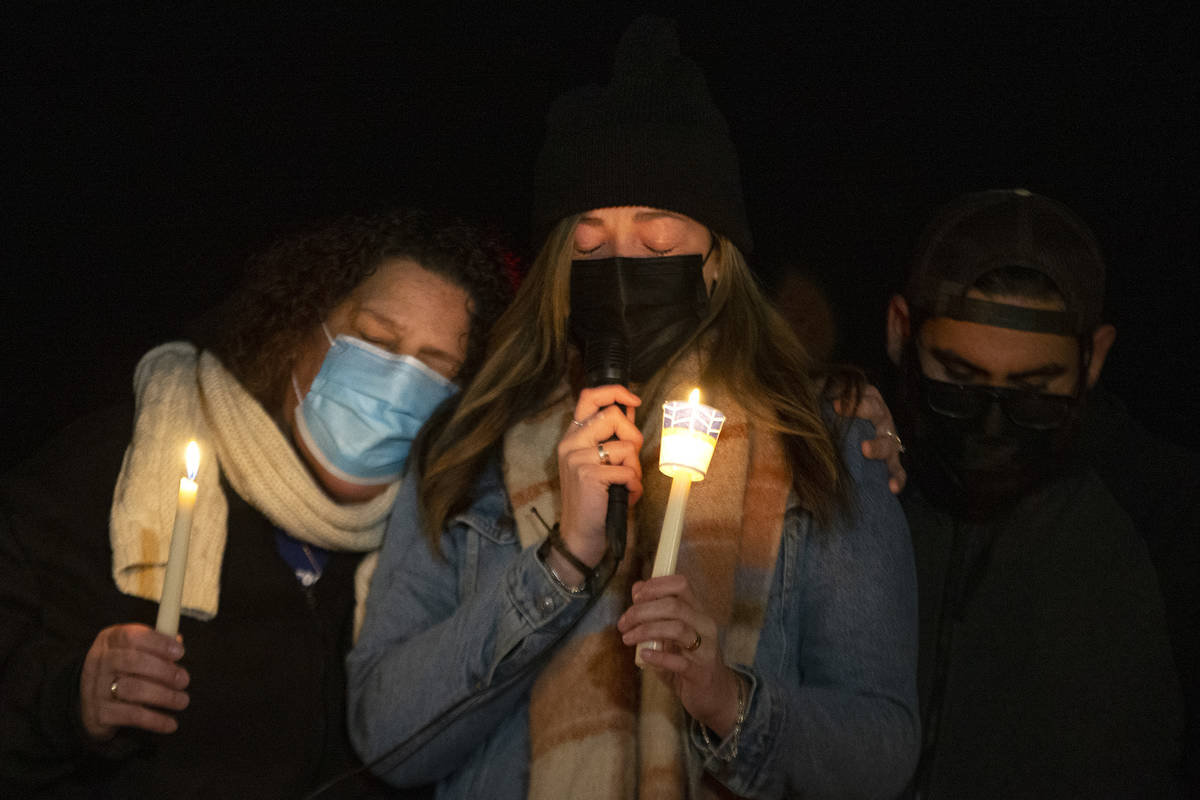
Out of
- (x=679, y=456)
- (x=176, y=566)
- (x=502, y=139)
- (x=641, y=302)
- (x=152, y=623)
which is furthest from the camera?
(x=502, y=139)

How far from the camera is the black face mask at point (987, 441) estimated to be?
2787mm

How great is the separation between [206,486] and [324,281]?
66 cm

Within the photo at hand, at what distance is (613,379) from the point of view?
2.12 m

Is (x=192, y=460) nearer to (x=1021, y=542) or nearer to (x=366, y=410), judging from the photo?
(x=366, y=410)

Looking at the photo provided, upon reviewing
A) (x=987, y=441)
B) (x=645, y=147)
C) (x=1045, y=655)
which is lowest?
(x=1045, y=655)

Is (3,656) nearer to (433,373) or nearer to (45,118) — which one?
(433,373)

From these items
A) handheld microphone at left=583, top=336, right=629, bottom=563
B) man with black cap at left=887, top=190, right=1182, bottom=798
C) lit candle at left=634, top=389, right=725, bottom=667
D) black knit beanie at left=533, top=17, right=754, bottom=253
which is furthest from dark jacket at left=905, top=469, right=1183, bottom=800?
lit candle at left=634, top=389, right=725, bottom=667

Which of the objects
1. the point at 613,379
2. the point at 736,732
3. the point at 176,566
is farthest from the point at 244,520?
the point at 736,732

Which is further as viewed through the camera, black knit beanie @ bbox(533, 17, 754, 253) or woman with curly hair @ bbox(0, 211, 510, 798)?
black knit beanie @ bbox(533, 17, 754, 253)

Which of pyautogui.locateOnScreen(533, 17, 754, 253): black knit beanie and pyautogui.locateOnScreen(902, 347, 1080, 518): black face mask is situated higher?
pyautogui.locateOnScreen(533, 17, 754, 253): black knit beanie

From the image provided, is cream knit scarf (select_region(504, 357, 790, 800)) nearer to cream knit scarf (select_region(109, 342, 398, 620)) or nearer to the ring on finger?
the ring on finger

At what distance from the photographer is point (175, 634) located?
195 cm

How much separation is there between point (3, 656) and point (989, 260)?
242cm

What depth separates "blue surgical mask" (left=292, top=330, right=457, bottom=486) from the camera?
282 cm
